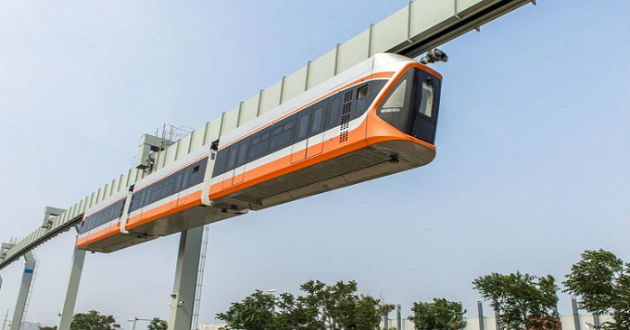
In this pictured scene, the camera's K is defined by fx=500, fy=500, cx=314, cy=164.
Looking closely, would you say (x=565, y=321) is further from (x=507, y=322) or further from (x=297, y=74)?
(x=297, y=74)

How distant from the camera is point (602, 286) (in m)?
22.4

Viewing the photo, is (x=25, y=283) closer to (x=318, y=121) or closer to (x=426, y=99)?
(x=318, y=121)

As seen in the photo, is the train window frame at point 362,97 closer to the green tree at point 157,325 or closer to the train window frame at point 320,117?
the train window frame at point 320,117

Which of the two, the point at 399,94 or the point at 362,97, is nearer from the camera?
the point at 399,94

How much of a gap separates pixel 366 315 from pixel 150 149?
19014mm

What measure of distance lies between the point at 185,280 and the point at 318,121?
12.0m

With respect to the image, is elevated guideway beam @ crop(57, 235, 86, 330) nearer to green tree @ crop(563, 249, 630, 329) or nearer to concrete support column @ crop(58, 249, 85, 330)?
concrete support column @ crop(58, 249, 85, 330)

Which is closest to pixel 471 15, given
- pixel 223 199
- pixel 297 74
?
pixel 297 74

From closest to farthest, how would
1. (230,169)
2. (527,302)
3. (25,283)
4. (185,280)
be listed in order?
(230,169) < (185,280) < (527,302) < (25,283)

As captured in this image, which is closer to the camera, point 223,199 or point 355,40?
point 355,40

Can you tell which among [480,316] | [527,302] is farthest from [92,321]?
[527,302]

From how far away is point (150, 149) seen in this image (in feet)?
80.6

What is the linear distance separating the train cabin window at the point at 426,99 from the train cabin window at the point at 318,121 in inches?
101

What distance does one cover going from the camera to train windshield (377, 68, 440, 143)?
11031 mm
